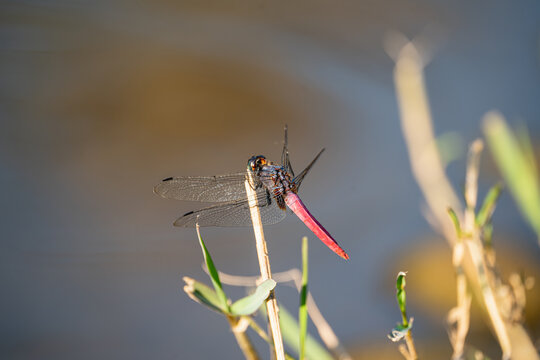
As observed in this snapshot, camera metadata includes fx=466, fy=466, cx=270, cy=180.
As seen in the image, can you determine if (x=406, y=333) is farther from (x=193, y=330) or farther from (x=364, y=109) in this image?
(x=364, y=109)

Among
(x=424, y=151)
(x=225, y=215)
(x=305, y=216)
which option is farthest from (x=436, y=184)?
(x=225, y=215)

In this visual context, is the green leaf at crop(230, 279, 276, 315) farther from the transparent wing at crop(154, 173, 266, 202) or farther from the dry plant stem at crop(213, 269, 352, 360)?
the transparent wing at crop(154, 173, 266, 202)

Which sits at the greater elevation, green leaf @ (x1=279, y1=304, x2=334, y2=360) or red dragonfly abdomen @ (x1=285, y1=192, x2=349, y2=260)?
red dragonfly abdomen @ (x1=285, y1=192, x2=349, y2=260)

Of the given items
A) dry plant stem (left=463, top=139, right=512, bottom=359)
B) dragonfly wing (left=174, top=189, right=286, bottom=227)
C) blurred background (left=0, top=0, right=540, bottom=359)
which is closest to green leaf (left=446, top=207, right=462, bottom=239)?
dry plant stem (left=463, top=139, right=512, bottom=359)

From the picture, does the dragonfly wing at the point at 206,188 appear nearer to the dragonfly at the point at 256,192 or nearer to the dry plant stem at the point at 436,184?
the dragonfly at the point at 256,192

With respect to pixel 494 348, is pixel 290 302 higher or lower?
higher

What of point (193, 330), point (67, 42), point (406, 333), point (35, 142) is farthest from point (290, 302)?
point (67, 42)
